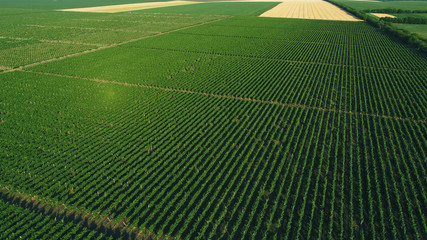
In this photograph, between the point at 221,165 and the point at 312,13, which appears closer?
the point at 221,165

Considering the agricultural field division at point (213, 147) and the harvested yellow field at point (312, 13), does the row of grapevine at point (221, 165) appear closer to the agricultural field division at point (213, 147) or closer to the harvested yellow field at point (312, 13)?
the agricultural field division at point (213, 147)

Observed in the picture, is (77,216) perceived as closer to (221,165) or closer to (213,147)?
(221,165)

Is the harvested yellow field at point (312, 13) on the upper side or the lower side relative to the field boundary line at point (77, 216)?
upper

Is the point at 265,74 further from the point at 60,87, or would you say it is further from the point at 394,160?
the point at 60,87

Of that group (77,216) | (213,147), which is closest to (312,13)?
(213,147)

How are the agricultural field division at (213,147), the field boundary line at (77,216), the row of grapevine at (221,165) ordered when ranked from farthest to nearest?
the row of grapevine at (221,165)
the agricultural field division at (213,147)
the field boundary line at (77,216)

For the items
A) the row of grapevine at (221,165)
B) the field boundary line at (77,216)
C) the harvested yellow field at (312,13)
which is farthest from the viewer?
the harvested yellow field at (312,13)

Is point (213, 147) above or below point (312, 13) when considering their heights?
below

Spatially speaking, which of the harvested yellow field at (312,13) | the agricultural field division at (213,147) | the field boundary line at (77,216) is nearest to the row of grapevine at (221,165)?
the agricultural field division at (213,147)

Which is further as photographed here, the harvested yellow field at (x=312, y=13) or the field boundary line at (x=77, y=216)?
the harvested yellow field at (x=312, y=13)
